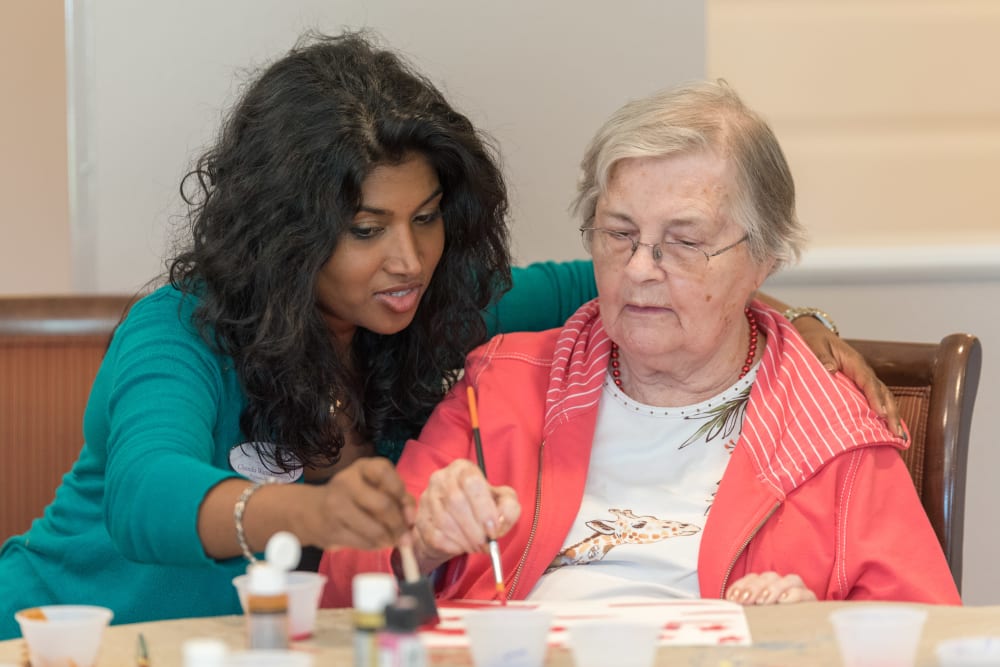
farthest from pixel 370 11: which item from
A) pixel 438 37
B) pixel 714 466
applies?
pixel 714 466

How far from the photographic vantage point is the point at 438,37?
9.27ft

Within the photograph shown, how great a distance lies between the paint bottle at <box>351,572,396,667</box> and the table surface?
0.17m

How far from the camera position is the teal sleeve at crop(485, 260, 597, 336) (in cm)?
251

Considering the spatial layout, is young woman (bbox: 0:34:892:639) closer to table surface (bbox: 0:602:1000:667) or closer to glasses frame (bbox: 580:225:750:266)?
glasses frame (bbox: 580:225:750:266)

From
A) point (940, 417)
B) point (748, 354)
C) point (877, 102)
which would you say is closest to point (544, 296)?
point (748, 354)

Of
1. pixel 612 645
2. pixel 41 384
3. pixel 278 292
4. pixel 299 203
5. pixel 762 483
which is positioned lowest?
pixel 41 384

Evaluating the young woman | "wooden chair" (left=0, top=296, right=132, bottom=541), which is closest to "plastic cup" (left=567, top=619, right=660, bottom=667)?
the young woman

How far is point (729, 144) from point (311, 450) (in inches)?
33.3

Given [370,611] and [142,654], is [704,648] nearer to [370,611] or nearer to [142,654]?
[370,611]

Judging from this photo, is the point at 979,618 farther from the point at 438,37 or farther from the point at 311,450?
the point at 438,37

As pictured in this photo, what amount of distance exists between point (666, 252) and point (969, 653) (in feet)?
2.99

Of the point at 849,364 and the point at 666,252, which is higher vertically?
the point at 666,252

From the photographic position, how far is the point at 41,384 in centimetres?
262

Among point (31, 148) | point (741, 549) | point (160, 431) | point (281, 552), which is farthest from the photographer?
point (31, 148)
